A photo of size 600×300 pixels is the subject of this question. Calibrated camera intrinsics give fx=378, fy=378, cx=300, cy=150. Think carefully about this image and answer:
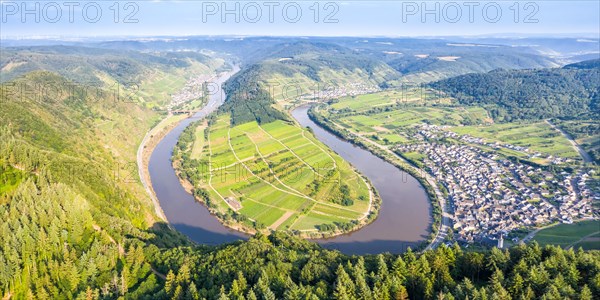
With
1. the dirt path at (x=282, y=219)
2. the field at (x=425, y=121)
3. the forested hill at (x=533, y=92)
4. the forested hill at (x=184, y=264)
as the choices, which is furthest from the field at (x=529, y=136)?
the forested hill at (x=184, y=264)

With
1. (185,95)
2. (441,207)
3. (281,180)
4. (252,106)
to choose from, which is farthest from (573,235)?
(185,95)

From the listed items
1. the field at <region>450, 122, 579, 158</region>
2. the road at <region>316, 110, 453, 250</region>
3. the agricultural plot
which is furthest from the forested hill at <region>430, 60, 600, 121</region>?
the road at <region>316, 110, 453, 250</region>

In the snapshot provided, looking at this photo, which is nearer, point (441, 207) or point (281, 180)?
point (441, 207)

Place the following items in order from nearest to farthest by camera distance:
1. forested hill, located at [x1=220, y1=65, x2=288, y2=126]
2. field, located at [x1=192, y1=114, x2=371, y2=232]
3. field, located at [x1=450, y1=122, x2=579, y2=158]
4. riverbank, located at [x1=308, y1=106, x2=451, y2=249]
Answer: riverbank, located at [x1=308, y1=106, x2=451, y2=249] < field, located at [x1=192, y1=114, x2=371, y2=232] < field, located at [x1=450, y1=122, x2=579, y2=158] < forested hill, located at [x1=220, y1=65, x2=288, y2=126]

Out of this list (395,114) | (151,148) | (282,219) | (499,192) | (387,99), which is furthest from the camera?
(387,99)

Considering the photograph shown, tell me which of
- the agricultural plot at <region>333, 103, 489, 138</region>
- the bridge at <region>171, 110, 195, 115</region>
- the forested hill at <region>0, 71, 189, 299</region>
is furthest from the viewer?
the bridge at <region>171, 110, 195, 115</region>

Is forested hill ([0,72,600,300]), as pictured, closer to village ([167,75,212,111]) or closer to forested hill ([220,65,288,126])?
forested hill ([220,65,288,126])

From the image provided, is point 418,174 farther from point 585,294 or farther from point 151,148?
point 151,148
